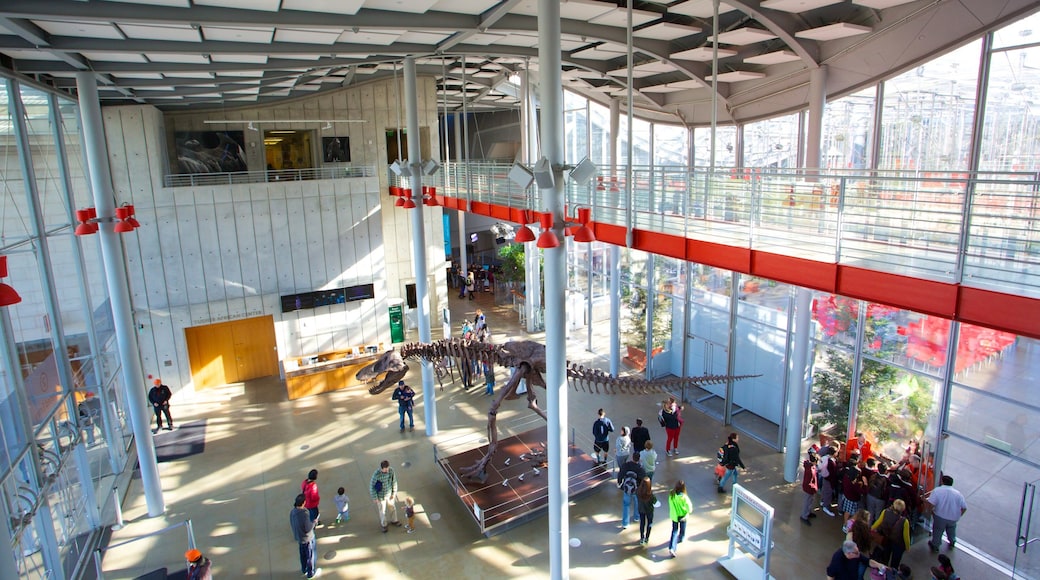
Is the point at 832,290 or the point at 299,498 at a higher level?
the point at 832,290

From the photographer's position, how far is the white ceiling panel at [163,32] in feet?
25.9

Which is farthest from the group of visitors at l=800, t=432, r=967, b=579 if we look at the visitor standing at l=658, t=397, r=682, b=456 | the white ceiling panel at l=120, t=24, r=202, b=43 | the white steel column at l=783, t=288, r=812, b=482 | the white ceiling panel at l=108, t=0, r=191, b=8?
the white ceiling panel at l=120, t=24, r=202, b=43

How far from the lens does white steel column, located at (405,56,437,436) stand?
1234 cm

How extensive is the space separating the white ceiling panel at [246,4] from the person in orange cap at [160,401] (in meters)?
9.44

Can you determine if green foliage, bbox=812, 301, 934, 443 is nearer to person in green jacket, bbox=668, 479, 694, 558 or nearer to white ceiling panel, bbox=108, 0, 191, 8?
person in green jacket, bbox=668, 479, 694, 558

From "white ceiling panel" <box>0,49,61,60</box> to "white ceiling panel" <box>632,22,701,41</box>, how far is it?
882 centimetres

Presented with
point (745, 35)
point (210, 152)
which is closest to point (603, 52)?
point (745, 35)

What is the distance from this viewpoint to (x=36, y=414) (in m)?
8.48

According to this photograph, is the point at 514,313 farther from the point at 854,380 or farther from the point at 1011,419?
the point at 1011,419

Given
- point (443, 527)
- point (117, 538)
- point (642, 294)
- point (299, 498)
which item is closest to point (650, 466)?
point (443, 527)

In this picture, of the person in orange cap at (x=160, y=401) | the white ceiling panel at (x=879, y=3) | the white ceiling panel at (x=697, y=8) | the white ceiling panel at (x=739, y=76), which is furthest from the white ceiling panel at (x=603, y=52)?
the person in orange cap at (x=160, y=401)

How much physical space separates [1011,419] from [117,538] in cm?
1400

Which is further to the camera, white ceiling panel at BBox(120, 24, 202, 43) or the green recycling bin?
the green recycling bin

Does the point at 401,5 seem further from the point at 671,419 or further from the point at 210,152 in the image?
the point at 210,152
